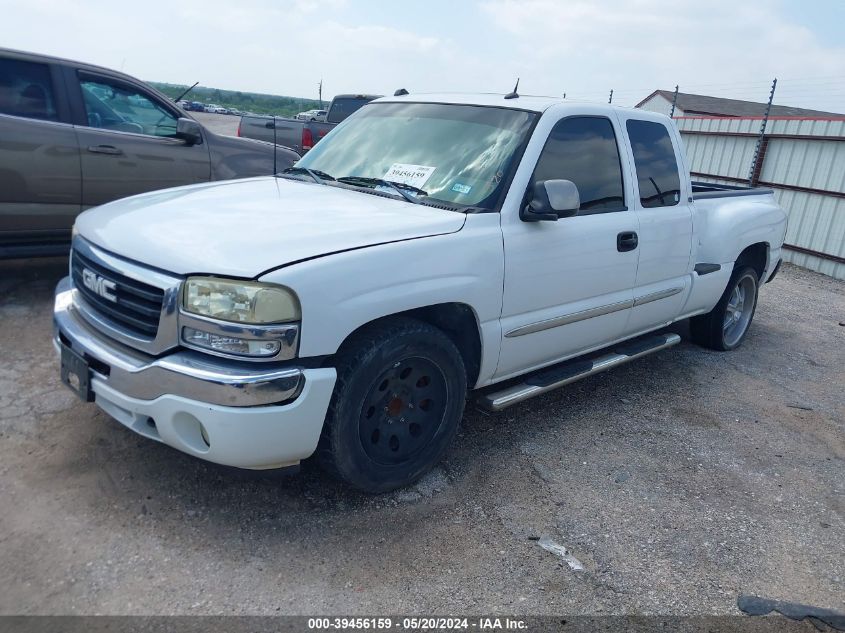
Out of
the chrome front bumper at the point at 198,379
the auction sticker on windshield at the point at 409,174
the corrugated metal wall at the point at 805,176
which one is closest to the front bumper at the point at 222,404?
the chrome front bumper at the point at 198,379

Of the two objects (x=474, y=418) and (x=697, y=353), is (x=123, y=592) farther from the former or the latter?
(x=697, y=353)

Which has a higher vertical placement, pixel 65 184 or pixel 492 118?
pixel 492 118

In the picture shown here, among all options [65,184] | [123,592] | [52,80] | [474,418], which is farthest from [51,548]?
[52,80]

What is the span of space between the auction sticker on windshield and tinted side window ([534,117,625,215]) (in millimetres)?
587

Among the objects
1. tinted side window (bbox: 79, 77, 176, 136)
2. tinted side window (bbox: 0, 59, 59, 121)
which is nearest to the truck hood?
tinted side window (bbox: 0, 59, 59, 121)

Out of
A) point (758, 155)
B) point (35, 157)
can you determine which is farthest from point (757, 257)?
point (758, 155)

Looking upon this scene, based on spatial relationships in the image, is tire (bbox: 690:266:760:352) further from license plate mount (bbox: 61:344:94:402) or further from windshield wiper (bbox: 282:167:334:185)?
license plate mount (bbox: 61:344:94:402)

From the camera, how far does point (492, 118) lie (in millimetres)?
3764

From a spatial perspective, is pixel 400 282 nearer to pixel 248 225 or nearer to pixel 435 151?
pixel 248 225

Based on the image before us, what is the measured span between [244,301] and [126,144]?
3.74 meters

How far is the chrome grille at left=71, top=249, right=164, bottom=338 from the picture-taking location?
8.77ft

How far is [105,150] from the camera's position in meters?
5.40

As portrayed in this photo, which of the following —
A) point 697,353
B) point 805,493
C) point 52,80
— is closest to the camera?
point 805,493

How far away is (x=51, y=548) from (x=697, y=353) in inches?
198
